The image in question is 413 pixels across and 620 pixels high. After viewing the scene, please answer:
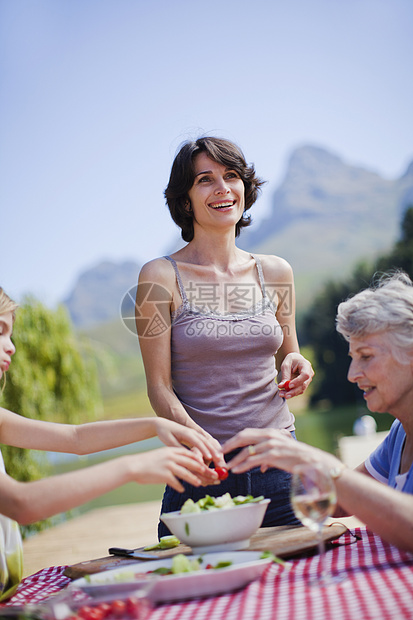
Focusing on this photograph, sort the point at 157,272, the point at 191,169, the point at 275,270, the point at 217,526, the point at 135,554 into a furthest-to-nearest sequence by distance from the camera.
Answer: the point at 275,270 < the point at 191,169 < the point at 157,272 < the point at 135,554 < the point at 217,526

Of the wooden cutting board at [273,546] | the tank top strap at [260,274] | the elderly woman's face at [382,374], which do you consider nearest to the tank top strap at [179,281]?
the tank top strap at [260,274]

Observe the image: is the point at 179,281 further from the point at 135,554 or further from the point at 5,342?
the point at 135,554

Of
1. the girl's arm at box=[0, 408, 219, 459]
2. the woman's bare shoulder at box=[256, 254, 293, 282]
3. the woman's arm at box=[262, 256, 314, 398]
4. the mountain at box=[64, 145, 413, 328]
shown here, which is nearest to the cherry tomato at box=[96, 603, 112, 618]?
the girl's arm at box=[0, 408, 219, 459]

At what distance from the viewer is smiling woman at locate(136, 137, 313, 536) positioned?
209 centimetres

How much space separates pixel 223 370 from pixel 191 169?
2.44 ft

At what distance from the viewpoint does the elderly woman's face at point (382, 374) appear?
1.73m

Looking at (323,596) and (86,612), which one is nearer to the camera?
(86,612)

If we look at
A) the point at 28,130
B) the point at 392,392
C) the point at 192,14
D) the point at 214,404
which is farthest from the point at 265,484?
the point at 28,130

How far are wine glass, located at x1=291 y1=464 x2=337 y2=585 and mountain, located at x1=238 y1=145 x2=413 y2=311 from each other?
7798 centimetres

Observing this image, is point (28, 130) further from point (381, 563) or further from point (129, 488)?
point (381, 563)

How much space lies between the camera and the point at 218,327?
2.17 m

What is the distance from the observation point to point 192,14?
55.2 m

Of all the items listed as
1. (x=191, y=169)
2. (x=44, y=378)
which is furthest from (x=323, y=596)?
(x=44, y=378)
